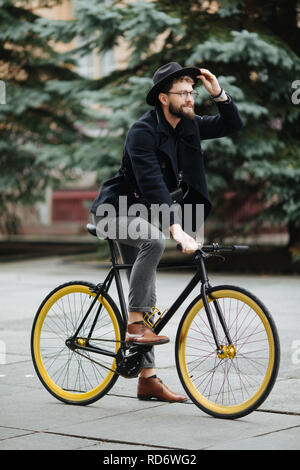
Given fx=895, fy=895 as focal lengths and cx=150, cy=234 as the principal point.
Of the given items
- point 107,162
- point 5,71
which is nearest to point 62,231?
point 5,71

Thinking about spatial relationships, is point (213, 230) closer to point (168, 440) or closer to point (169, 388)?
point (169, 388)

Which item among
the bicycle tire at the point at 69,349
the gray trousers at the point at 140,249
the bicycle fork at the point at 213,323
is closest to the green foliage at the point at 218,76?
the bicycle tire at the point at 69,349

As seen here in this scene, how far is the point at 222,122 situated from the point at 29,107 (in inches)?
478

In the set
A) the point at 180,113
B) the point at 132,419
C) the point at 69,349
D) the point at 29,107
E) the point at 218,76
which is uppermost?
the point at 218,76

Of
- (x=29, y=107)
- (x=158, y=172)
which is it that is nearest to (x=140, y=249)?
(x=158, y=172)

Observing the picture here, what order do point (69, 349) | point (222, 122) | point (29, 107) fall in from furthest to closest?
point (29, 107) < point (69, 349) < point (222, 122)

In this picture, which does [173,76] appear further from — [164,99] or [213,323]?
[213,323]

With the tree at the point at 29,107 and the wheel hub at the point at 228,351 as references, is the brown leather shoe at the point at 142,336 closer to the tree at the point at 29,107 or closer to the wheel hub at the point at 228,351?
the wheel hub at the point at 228,351

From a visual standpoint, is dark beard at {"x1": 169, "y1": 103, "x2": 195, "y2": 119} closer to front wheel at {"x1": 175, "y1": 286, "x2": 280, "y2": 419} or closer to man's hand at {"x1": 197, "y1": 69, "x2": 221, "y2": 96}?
man's hand at {"x1": 197, "y1": 69, "x2": 221, "y2": 96}

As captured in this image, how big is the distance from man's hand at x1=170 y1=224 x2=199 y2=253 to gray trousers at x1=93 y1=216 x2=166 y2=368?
16 centimetres

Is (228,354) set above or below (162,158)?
below

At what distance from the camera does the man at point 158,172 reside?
4.82 metres

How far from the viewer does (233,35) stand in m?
12.6

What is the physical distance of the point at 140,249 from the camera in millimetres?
4891
